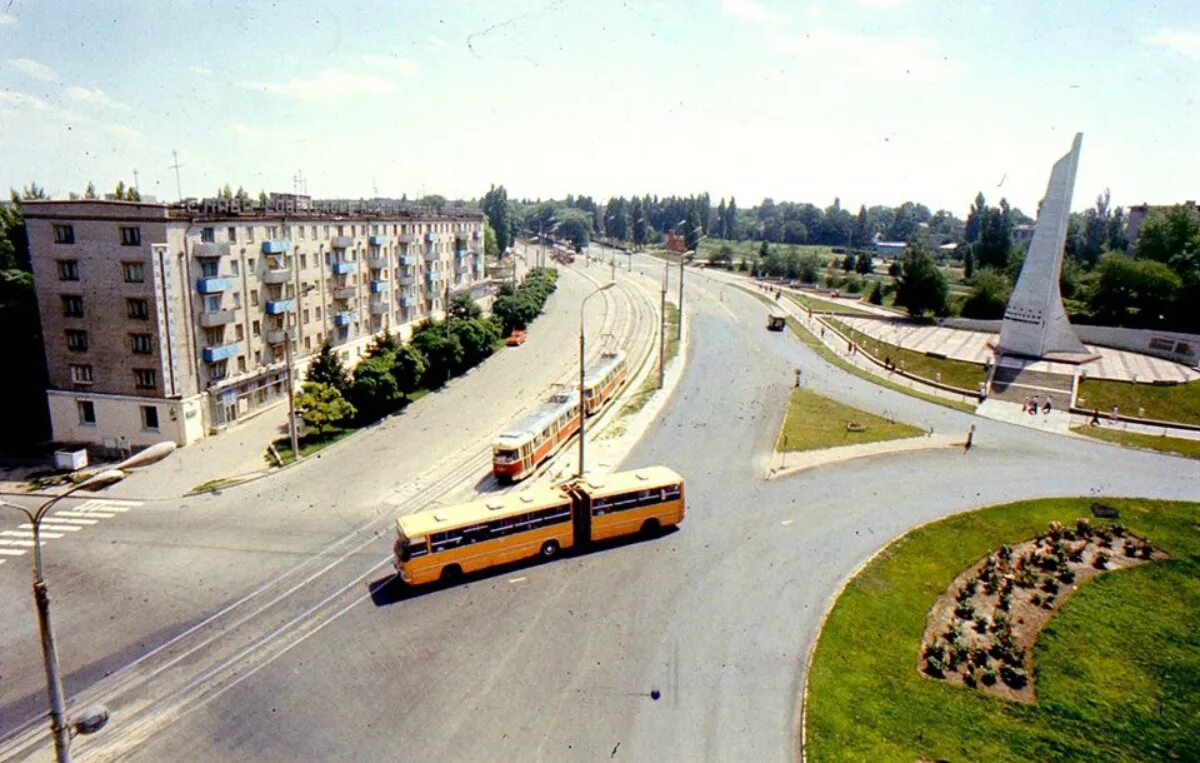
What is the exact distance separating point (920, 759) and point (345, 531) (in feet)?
81.9

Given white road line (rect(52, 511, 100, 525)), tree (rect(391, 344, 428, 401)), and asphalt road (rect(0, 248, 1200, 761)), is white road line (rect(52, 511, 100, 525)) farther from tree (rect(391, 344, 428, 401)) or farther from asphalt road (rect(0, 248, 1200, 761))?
tree (rect(391, 344, 428, 401))

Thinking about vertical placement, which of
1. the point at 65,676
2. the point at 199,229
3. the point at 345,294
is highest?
the point at 199,229

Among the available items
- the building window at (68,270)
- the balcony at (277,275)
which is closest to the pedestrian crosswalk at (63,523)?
the building window at (68,270)

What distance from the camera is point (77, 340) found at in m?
46.3

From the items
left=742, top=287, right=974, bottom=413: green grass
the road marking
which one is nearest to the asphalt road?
the road marking

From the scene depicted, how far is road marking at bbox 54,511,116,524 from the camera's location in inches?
1406

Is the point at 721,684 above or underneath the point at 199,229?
underneath

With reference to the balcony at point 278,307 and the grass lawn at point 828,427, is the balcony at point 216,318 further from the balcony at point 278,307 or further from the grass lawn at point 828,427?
the grass lawn at point 828,427

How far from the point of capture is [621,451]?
1708 inches

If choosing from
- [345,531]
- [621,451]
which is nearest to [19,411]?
[345,531]

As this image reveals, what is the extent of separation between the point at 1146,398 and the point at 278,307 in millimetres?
69291

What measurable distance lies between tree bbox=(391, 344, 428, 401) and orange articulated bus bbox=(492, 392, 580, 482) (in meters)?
14.7

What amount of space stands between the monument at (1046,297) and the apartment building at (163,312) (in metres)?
67.5

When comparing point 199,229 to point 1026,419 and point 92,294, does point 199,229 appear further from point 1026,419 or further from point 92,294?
point 1026,419
